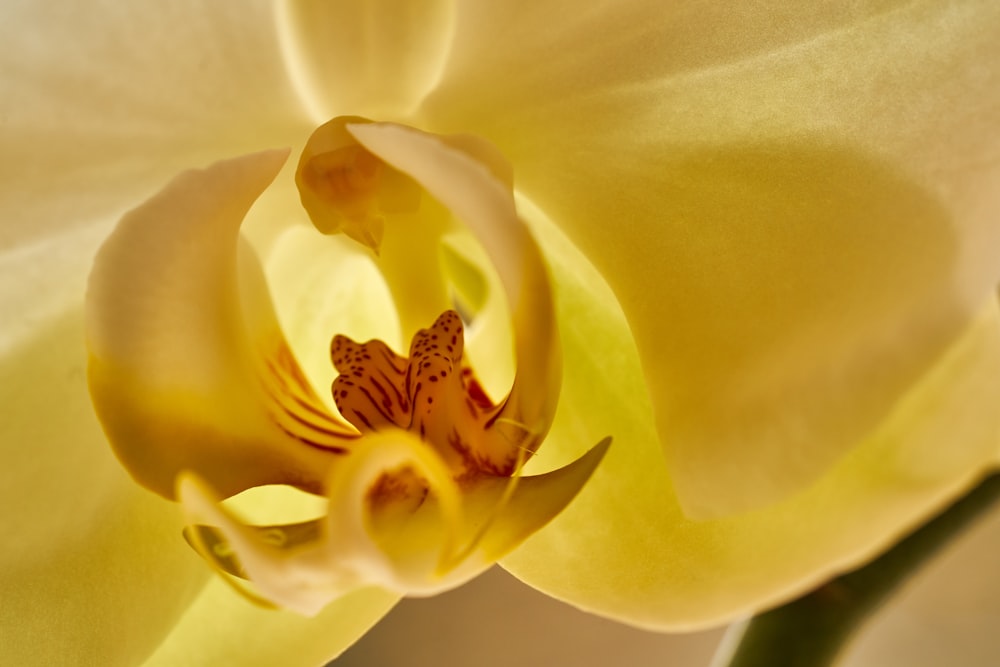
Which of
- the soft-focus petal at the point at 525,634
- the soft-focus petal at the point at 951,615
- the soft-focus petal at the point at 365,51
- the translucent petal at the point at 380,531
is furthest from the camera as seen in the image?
the soft-focus petal at the point at 525,634

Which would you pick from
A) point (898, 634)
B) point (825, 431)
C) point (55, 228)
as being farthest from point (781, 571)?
point (898, 634)

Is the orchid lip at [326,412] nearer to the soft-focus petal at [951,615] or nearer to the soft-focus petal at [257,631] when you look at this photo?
the soft-focus petal at [257,631]

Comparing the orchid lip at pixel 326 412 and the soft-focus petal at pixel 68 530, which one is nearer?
the orchid lip at pixel 326 412

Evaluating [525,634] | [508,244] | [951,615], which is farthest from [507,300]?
[525,634]

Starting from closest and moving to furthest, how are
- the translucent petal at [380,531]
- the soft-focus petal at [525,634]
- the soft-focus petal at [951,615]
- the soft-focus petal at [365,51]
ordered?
the translucent petal at [380,531]
the soft-focus petal at [365,51]
the soft-focus petal at [951,615]
the soft-focus petal at [525,634]

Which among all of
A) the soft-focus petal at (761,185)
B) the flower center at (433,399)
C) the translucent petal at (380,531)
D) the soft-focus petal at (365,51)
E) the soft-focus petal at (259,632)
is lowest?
the soft-focus petal at (259,632)

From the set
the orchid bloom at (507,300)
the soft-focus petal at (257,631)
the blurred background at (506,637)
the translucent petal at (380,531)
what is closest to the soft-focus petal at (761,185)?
the orchid bloom at (507,300)

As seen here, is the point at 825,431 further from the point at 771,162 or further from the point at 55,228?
the point at 55,228

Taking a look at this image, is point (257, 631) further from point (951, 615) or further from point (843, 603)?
point (951, 615)

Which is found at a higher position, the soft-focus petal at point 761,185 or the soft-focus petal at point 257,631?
the soft-focus petal at point 761,185
